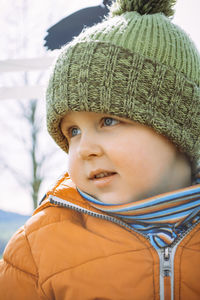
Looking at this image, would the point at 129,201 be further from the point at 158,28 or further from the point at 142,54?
the point at 158,28

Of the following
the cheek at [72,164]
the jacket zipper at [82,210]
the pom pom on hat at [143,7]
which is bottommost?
the jacket zipper at [82,210]

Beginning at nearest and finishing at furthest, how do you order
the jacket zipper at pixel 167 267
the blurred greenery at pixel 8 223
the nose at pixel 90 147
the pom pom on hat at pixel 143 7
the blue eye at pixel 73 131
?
the jacket zipper at pixel 167 267, the nose at pixel 90 147, the blue eye at pixel 73 131, the pom pom on hat at pixel 143 7, the blurred greenery at pixel 8 223

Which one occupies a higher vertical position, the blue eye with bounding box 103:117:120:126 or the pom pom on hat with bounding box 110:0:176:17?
the pom pom on hat with bounding box 110:0:176:17

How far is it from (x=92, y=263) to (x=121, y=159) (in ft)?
1.09

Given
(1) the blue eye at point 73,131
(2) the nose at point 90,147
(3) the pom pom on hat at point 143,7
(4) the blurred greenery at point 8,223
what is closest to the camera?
(2) the nose at point 90,147

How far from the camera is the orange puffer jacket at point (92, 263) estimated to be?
0.83 m

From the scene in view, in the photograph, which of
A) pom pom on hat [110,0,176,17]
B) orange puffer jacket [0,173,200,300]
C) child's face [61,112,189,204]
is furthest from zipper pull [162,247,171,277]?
pom pom on hat [110,0,176,17]

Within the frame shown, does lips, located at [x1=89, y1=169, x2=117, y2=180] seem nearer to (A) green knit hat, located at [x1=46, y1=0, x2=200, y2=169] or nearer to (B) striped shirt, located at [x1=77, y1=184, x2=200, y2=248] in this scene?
(B) striped shirt, located at [x1=77, y1=184, x2=200, y2=248]

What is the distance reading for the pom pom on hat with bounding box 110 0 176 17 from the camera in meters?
1.20

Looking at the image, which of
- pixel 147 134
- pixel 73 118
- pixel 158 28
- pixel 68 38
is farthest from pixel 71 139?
pixel 68 38

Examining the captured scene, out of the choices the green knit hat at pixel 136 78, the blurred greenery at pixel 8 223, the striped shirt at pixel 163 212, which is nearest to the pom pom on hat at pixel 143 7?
the green knit hat at pixel 136 78

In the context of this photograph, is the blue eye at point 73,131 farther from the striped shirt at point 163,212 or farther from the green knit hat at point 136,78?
the striped shirt at point 163,212

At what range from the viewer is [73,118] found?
101 cm

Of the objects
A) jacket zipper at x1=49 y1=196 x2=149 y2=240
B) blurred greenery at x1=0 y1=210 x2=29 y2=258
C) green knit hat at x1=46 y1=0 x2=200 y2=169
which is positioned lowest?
blurred greenery at x1=0 y1=210 x2=29 y2=258
